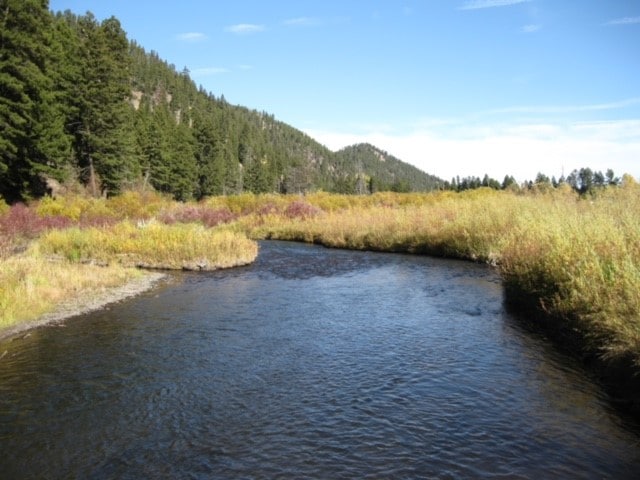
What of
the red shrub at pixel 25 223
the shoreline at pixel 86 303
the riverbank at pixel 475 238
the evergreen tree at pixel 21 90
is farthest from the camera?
the evergreen tree at pixel 21 90

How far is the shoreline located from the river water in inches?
22.8

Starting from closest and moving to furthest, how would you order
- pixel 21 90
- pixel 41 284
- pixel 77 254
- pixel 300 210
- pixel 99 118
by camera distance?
pixel 41 284 < pixel 77 254 < pixel 21 90 < pixel 300 210 < pixel 99 118

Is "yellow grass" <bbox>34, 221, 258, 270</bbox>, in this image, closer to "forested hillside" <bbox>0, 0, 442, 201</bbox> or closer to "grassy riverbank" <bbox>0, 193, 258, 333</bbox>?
"grassy riverbank" <bbox>0, 193, 258, 333</bbox>

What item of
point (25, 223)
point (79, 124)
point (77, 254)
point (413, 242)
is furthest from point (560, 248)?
point (79, 124)

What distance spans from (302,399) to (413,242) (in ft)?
66.4

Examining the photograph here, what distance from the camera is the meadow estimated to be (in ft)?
30.2

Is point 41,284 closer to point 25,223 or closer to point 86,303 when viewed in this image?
point 86,303

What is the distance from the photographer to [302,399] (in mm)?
7602

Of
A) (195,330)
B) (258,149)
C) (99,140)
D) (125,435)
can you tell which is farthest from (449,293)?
(258,149)

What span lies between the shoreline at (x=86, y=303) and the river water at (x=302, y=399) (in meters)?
0.58

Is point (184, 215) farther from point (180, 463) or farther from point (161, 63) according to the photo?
point (161, 63)

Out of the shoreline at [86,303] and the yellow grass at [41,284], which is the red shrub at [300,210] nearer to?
the shoreline at [86,303]

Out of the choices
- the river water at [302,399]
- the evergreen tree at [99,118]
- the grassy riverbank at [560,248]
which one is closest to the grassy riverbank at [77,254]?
the river water at [302,399]

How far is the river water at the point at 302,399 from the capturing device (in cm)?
581
